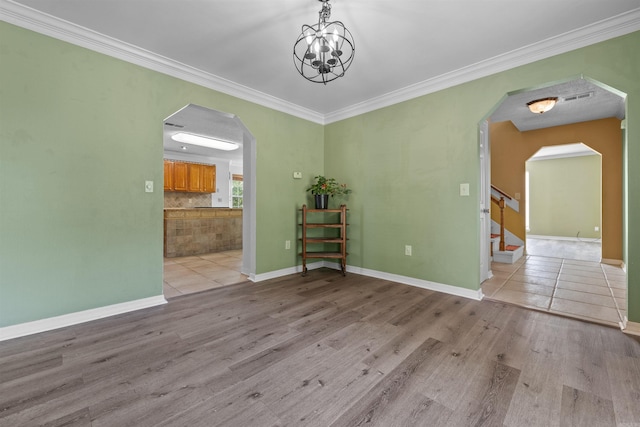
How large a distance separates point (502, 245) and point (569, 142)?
7.68 ft

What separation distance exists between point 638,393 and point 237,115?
3.93 metres

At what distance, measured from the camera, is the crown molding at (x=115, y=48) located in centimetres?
199

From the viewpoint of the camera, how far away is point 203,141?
580 centimetres

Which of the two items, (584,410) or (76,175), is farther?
(76,175)

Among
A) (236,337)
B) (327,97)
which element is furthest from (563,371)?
(327,97)

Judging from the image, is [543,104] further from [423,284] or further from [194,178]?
[194,178]

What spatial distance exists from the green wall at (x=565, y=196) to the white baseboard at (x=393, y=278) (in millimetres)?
7139

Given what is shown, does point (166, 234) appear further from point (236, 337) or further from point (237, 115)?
point (236, 337)

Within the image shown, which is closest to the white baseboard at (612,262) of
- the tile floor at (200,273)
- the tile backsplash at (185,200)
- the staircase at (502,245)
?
the staircase at (502,245)

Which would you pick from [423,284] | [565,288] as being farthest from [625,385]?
[565,288]

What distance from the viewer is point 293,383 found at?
4.89 feet

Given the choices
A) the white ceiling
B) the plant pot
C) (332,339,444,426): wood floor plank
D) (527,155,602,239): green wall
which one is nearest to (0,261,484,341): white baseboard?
the plant pot

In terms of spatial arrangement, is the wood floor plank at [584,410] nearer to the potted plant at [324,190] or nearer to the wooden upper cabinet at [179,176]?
the potted plant at [324,190]

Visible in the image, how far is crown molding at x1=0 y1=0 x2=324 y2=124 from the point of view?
1.99 metres
